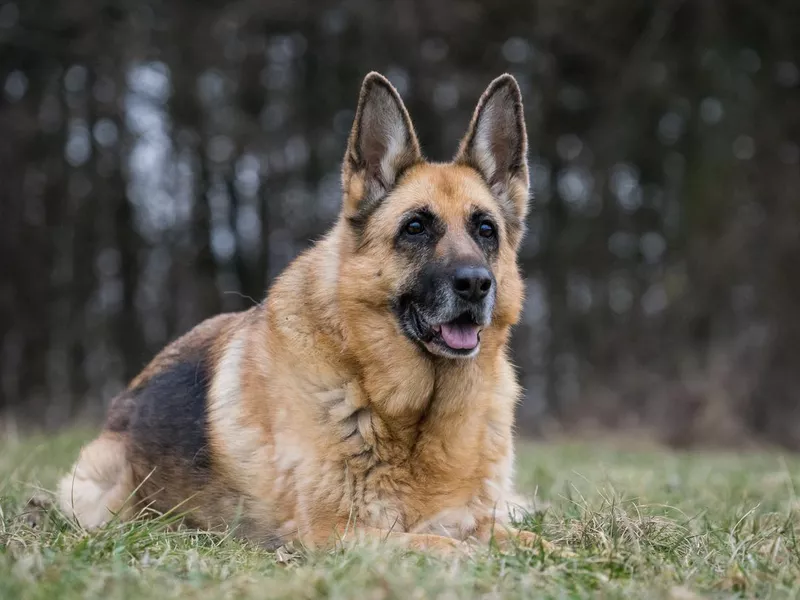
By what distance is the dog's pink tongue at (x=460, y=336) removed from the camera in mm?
3869

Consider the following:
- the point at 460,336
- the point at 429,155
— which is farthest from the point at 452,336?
the point at 429,155

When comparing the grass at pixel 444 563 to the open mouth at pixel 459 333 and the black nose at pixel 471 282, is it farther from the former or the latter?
the black nose at pixel 471 282

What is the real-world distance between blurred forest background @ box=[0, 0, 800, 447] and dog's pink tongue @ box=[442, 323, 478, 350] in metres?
9.02

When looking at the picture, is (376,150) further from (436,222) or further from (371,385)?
(371,385)

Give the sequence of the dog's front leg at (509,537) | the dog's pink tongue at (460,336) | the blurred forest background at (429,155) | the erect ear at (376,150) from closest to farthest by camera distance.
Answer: the dog's front leg at (509,537)
the dog's pink tongue at (460,336)
the erect ear at (376,150)
the blurred forest background at (429,155)

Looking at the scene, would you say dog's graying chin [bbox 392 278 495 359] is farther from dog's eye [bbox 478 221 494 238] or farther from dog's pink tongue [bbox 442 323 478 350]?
dog's eye [bbox 478 221 494 238]

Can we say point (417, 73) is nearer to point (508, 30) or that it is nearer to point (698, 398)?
point (508, 30)

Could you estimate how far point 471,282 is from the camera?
3.77 metres

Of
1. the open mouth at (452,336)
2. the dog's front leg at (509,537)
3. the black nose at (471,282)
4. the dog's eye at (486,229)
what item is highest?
the dog's eye at (486,229)

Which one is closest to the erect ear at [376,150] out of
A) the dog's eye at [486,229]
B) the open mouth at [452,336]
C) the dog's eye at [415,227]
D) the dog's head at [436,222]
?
the dog's head at [436,222]

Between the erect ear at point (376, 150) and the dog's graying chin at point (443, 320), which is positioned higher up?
the erect ear at point (376, 150)

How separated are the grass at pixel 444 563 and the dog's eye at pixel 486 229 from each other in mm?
1382

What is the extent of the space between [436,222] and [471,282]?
0.46m

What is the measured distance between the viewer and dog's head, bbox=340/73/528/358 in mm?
3877
